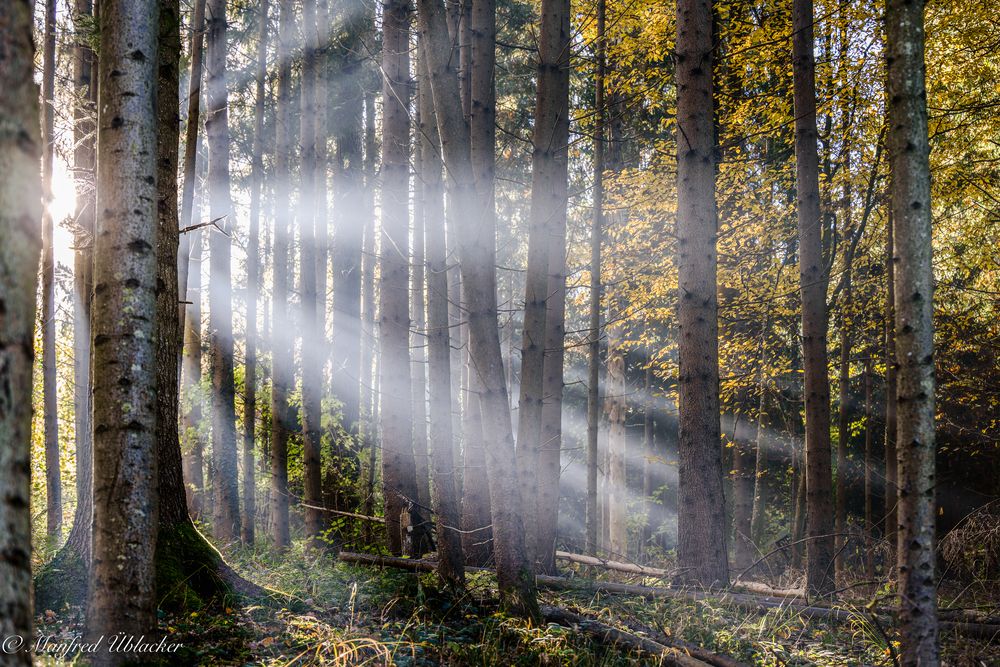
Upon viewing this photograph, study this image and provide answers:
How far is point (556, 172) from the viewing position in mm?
7746

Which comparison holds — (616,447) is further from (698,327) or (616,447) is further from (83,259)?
(83,259)

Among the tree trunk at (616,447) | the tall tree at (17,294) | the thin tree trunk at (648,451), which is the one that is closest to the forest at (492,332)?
the tall tree at (17,294)

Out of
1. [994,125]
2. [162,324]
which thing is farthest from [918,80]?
[994,125]

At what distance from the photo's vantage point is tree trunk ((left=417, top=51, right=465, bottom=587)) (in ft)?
20.2

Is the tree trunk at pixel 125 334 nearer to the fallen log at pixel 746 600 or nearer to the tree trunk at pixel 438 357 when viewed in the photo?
the tree trunk at pixel 438 357

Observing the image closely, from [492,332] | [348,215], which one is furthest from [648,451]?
[492,332]

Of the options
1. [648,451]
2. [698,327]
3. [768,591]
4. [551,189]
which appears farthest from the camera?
[648,451]

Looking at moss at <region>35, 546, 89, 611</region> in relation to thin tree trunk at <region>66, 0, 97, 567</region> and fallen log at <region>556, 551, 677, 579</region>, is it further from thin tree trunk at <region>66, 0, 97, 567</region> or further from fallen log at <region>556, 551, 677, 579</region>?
fallen log at <region>556, 551, 677, 579</region>

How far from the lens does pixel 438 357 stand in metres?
8.70

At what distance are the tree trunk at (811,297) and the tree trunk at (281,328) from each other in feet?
25.6

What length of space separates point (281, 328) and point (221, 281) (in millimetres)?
2038

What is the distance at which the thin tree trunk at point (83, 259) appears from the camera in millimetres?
5379

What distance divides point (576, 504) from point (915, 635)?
20373 mm

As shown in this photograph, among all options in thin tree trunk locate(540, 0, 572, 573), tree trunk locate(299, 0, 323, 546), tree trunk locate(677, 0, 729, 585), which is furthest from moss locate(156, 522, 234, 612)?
tree trunk locate(299, 0, 323, 546)
